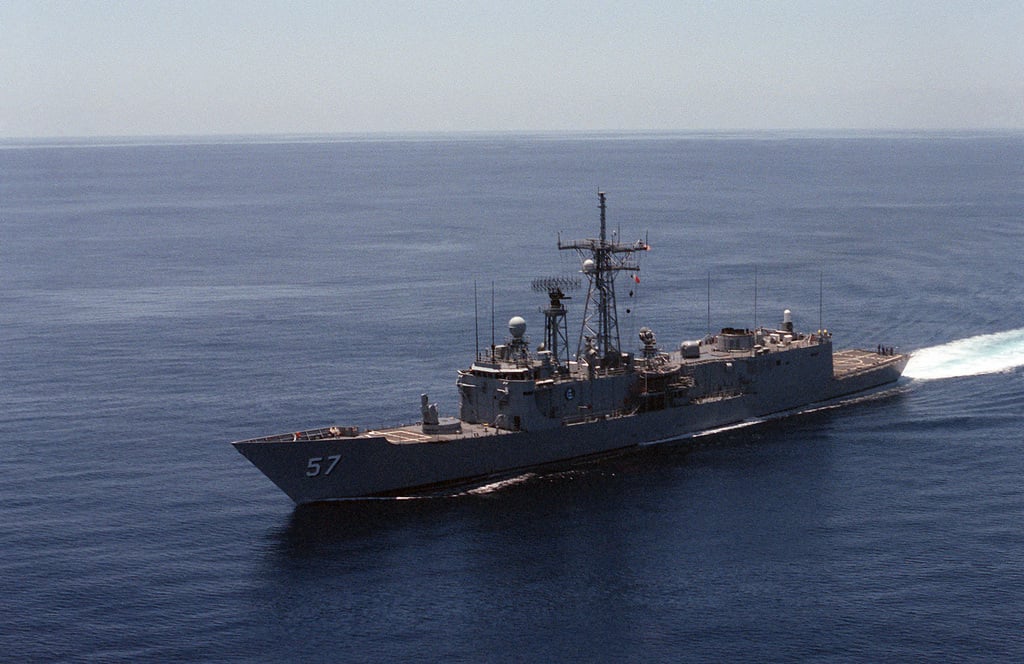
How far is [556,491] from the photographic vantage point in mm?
61188

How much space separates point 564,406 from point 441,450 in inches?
349

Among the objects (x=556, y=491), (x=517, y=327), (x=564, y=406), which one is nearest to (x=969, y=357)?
(x=564, y=406)

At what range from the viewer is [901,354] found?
85000 mm

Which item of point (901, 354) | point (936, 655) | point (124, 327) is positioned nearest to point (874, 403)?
point (901, 354)

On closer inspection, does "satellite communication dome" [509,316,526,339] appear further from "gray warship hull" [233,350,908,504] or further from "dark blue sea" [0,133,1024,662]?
"dark blue sea" [0,133,1024,662]

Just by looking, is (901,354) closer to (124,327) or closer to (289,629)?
(289,629)

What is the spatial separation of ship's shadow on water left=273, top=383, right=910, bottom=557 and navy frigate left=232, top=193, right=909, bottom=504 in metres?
0.90

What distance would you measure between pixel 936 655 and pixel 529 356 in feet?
102

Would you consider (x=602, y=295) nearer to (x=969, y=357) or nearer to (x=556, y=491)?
(x=556, y=491)

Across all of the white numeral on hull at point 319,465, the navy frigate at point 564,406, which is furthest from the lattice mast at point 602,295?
the white numeral on hull at point 319,465

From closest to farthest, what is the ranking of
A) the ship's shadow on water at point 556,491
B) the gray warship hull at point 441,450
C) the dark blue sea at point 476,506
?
1. the dark blue sea at point 476,506
2. the ship's shadow on water at point 556,491
3. the gray warship hull at point 441,450

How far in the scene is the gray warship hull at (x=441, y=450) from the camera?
57.9 metres

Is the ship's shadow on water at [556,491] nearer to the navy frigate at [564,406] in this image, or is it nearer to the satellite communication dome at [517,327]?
the navy frigate at [564,406]

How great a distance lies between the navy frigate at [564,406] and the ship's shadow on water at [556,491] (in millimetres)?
903
